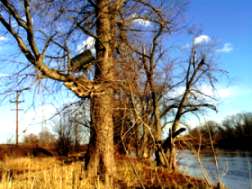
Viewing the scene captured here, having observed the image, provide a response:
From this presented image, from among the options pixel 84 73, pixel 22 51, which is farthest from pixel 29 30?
pixel 84 73

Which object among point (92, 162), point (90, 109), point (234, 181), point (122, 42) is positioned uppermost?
point (122, 42)

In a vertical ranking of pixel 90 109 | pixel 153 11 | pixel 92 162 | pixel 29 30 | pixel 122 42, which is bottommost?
pixel 92 162

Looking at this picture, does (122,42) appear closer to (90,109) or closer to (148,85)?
(90,109)

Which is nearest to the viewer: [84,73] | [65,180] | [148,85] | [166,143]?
[65,180]

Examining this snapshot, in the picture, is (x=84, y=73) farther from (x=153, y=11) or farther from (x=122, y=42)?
(x=153, y=11)

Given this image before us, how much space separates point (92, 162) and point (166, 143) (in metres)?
5.80

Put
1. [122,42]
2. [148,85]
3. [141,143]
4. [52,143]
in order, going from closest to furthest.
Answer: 1. [122,42]
2. [141,143]
3. [148,85]
4. [52,143]

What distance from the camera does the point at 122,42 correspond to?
11.2m

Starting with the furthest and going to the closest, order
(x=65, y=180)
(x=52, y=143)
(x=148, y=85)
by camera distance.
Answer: (x=52, y=143) → (x=148, y=85) → (x=65, y=180)

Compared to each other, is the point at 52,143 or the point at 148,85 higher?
the point at 148,85

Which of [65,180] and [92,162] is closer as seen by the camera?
[65,180]

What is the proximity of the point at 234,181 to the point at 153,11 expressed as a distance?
26.8 feet

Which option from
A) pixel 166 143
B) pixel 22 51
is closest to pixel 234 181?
pixel 166 143

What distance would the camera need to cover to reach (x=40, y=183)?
774 centimetres
